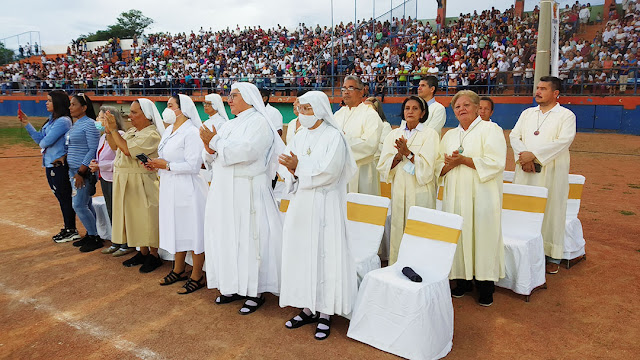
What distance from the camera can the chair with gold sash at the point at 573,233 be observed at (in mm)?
5605

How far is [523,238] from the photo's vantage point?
16.2 feet

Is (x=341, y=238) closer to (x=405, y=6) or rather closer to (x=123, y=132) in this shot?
(x=123, y=132)

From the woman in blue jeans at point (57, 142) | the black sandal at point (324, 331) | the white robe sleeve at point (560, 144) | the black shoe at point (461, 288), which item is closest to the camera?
the black sandal at point (324, 331)

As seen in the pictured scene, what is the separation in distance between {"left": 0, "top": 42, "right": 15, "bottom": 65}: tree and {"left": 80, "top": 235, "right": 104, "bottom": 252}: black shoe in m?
55.4

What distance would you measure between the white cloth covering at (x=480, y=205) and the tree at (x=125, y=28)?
217 feet

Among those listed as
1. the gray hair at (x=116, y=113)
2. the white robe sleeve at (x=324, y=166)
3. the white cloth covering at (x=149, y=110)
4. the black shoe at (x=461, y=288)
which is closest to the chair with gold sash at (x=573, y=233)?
the black shoe at (x=461, y=288)

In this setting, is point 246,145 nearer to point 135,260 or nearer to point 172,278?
point 172,278

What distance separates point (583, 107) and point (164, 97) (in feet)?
69.7

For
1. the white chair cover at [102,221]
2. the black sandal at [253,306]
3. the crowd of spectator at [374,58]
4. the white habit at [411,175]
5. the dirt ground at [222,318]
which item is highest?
the crowd of spectator at [374,58]

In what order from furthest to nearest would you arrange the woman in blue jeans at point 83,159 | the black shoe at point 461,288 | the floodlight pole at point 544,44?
the floodlight pole at point 544,44, the woman in blue jeans at point 83,159, the black shoe at point 461,288

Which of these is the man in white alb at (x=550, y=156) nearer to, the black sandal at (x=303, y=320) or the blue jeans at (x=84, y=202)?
the black sandal at (x=303, y=320)

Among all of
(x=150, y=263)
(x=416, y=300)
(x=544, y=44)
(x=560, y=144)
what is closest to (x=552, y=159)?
(x=560, y=144)

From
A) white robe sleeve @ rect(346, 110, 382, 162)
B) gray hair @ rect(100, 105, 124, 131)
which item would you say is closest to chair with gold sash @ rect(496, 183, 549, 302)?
white robe sleeve @ rect(346, 110, 382, 162)

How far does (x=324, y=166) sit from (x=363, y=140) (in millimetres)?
2117
